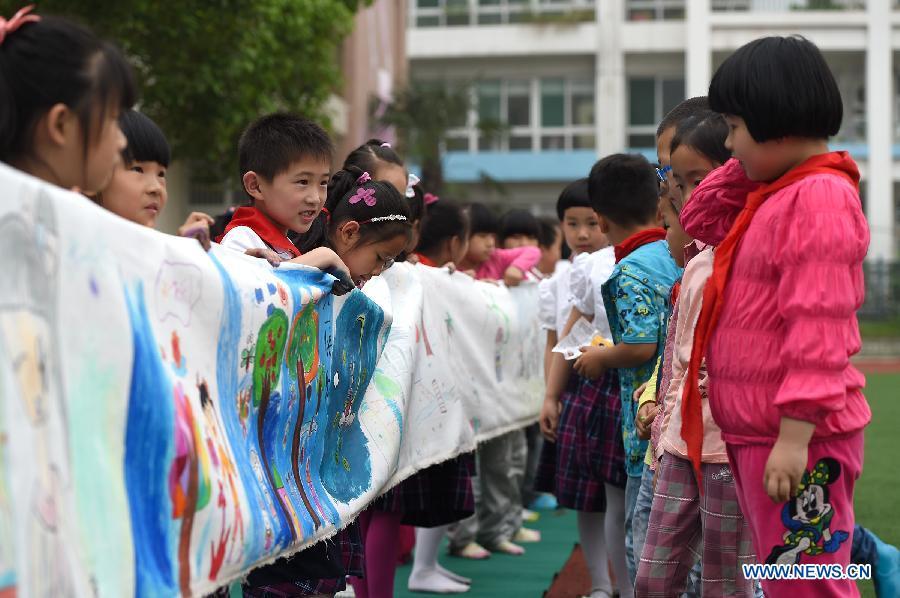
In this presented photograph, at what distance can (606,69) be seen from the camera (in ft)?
125

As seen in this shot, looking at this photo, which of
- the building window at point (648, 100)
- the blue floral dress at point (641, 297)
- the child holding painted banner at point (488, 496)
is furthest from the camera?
the building window at point (648, 100)

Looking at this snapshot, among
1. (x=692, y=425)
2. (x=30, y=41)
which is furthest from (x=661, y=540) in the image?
(x=30, y=41)

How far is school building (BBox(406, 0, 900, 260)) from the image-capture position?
3684cm

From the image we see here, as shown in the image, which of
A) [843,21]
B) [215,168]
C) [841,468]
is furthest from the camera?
[843,21]

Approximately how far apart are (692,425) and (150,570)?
165cm

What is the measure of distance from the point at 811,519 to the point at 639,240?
188cm

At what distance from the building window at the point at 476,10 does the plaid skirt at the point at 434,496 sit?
113 feet

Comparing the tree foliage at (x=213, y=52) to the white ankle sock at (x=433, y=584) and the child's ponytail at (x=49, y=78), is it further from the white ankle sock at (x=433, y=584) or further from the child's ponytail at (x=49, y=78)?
the child's ponytail at (x=49, y=78)

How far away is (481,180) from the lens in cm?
3369

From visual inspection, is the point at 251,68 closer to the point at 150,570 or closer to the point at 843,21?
the point at 150,570

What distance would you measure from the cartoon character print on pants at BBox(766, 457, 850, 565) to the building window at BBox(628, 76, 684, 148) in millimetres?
36067

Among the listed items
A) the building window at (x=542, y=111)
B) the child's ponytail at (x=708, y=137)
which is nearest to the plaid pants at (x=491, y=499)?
the child's ponytail at (x=708, y=137)

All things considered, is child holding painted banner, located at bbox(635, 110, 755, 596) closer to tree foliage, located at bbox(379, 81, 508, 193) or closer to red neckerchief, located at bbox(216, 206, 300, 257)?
red neckerchief, located at bbox(216, 206, 300, 257)

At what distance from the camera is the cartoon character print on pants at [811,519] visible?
3.02 m
